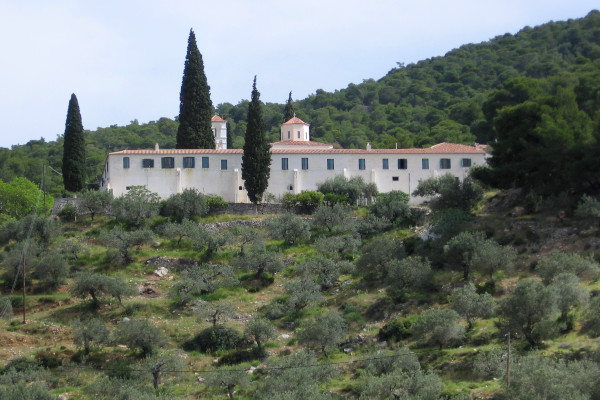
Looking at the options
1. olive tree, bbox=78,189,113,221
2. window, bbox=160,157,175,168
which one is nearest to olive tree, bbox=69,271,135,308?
olive tree, bbox=78,189,113,221

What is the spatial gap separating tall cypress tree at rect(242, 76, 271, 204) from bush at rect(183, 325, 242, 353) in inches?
661

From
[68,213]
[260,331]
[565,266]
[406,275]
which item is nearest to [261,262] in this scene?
[260,331]

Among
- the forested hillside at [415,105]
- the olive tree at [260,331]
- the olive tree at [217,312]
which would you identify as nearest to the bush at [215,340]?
the olive tree at [217,312]

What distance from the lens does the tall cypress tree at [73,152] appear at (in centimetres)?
5925

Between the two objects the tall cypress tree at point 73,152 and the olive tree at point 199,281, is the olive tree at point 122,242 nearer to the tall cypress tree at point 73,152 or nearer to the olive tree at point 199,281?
the olive tree at point 199,281

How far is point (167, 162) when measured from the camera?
5844 cm

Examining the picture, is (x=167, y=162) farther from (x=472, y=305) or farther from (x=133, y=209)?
(x=472, y=305)

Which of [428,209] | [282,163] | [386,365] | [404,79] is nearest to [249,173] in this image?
[282,163]

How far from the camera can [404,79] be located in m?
133

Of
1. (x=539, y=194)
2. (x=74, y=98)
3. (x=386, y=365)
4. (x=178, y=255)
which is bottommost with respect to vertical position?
(x=386, y=365)

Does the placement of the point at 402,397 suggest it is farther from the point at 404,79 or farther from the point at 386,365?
the point at 404,79

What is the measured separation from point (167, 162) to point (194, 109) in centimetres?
531

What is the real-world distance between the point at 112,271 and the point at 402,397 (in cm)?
2314

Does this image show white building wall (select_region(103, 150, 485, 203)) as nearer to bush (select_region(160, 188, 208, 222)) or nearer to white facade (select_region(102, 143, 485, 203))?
white facade (select_region(102, 143, 485, 203))
